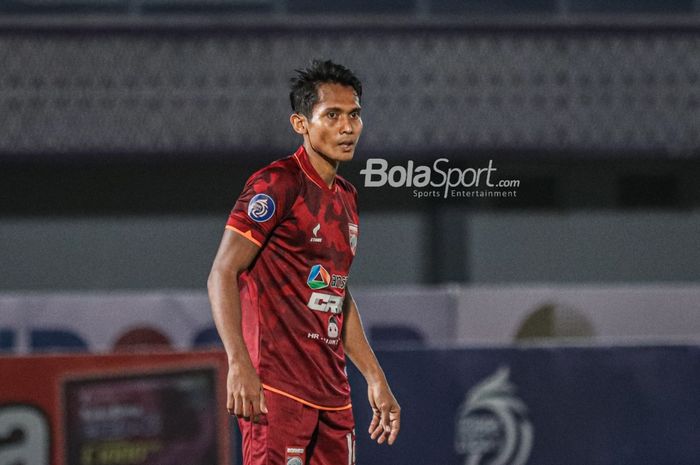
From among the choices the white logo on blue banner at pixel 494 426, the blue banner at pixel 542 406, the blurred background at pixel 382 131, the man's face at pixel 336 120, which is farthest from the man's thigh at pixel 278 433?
the blurred background at pixel 382 131

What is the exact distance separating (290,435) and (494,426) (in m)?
3.41

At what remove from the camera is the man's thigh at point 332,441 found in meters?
4.19

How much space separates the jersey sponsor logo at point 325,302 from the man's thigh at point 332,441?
37cm

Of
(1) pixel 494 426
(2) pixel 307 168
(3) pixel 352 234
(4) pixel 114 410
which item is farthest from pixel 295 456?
(1) pixel 494 426

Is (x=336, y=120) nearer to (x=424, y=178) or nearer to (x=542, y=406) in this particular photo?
(x=424, y=178)

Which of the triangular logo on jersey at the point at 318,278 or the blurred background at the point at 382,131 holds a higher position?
the blurred background at the point at 382,131

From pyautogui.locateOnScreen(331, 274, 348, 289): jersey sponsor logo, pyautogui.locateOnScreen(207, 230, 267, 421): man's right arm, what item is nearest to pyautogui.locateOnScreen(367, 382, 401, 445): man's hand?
pyautogui.locateOnScreen(331, 274, 348, 289): jersey sponsor logo

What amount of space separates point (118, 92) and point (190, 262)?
2491 mm

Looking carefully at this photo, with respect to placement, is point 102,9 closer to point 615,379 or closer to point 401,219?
point 401,219

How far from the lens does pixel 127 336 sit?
9875 millimetres

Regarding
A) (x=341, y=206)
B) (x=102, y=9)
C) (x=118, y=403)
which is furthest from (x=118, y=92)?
(x=341, y=206)

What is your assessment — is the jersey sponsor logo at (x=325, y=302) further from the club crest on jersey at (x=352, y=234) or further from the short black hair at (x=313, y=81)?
the short black hair at (x=313, y=81)

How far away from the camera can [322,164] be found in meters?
4.10

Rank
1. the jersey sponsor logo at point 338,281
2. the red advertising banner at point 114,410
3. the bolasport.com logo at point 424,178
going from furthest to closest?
the red advertising banner at point 114,410
the bolasport.com logo at point 424,178
the jersey sponsor logo at point 338,281
